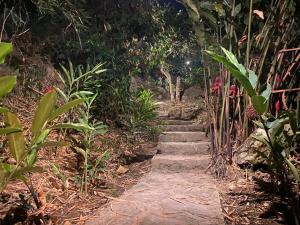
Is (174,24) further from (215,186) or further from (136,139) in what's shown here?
(215,186)

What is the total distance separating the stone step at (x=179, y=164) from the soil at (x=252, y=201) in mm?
521

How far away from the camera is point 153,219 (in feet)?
6.02

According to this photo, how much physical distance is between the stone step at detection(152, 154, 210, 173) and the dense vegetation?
389 millimetres

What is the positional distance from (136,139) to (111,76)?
43.2 inches

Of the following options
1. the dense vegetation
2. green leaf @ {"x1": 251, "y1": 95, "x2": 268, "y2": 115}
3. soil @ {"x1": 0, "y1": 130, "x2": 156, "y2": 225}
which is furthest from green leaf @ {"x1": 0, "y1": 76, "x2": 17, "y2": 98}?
green leaf @ {"x1": 251, "y1": 95, "x2": 268, "y2": 115}

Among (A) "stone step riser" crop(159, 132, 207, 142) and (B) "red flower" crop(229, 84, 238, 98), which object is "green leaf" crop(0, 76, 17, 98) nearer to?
(B) "red flower" crop(229, 84, 238, 98)

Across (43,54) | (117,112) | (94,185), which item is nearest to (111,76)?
(117,112)

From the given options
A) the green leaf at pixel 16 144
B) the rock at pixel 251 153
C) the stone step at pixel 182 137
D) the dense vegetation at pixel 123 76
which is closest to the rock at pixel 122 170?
the dense vegetation at pixel 123 76

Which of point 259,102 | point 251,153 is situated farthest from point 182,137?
point 259,102

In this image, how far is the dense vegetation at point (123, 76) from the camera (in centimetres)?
142

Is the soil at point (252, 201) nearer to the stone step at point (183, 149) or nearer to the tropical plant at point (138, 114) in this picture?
the stone step at point (183, 149)

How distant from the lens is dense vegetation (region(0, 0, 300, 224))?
1.42 metres

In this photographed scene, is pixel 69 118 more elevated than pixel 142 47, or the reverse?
pixel 142 47

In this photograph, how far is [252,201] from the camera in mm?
2230
